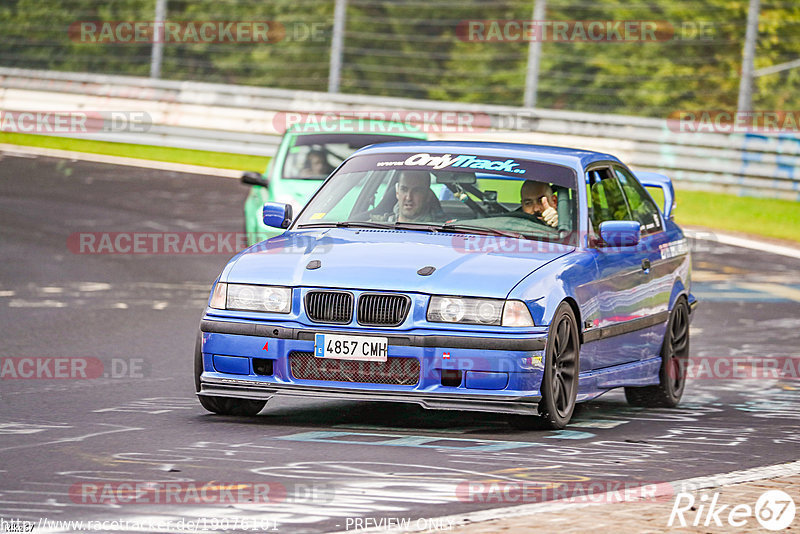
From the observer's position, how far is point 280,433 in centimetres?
758

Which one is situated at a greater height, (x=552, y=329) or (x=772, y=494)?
(x=552, y=329)

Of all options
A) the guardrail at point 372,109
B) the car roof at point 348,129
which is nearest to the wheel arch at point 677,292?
the car roof at point 348,129

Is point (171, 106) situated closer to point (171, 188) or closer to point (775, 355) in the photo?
point (171, 188)

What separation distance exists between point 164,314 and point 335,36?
1402 cm

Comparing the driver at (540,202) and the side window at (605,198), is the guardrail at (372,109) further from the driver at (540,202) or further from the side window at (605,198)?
the driver at (540,202)

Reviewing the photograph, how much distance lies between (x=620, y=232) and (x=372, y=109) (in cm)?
1760

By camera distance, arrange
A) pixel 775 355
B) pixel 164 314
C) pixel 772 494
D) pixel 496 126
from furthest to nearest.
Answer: pixel 496 126
pixel 164 314
pixel 775 355
pixel 772 494

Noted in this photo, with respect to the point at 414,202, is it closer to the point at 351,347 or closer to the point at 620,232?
the point at 620,232

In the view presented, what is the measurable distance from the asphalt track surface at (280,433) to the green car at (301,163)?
0.89m

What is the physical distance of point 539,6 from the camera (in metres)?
24.8

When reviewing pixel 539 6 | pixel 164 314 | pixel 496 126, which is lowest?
pixel 164 314

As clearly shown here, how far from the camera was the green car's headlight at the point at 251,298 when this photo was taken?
25.2 ft

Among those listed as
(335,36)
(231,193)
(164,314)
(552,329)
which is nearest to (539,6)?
(335,36)

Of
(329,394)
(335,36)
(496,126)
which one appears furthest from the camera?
(335,36)
